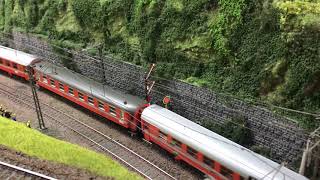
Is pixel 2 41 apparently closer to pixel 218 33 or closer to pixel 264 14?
pixel 218 33

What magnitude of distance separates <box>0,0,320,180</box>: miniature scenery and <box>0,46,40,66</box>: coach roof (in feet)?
0.81

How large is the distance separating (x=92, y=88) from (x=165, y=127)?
26.6 feet

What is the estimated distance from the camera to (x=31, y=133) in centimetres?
2409

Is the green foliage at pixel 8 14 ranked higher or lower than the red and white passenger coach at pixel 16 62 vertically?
higher

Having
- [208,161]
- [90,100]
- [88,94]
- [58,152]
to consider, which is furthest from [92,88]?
[208,161]

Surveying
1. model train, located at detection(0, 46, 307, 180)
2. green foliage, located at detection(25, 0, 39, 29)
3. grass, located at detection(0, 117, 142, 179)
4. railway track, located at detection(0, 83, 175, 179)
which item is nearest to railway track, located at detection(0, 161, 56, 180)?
grass, located at detection(0, 117, 142, 179)

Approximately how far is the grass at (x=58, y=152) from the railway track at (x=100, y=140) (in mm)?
1729

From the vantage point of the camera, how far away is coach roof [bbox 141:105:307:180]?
62.5 ft

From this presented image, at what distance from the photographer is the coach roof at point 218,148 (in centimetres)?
1906

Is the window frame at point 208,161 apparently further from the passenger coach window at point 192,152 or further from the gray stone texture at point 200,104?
the gray stone texture at point 200,104

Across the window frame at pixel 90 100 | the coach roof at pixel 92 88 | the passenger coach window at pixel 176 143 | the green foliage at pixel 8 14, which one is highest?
the green foliage at pixel 8 14

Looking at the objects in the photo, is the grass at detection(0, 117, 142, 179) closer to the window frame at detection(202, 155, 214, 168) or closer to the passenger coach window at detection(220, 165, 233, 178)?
the window frame at detection(202, 155, 214, 168)

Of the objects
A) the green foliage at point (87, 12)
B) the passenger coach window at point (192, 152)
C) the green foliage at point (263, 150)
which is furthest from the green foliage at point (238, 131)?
the green foliage at point (87, 12)

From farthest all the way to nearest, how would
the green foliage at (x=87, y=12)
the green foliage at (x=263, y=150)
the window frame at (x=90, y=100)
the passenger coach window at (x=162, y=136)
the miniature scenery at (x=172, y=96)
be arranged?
1. the green foliage at (x=87, y=12)
2. the window frame at (x=90, y=100)
3. the passenger coach window at (x=162, y=136)
4. the green foliage at (x=263, y=150)
5. the miniature scenery at (x=172, y=96)
